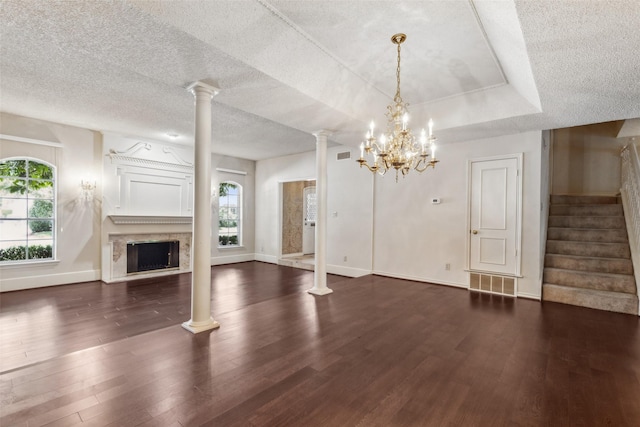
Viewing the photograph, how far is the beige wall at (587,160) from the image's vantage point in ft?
23.3

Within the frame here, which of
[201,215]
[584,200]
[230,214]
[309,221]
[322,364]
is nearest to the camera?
[322,364]

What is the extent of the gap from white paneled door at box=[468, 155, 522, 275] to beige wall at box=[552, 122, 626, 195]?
3.63 metres

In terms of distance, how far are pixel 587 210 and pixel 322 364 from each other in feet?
21.0

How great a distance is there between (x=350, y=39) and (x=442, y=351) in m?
3.35

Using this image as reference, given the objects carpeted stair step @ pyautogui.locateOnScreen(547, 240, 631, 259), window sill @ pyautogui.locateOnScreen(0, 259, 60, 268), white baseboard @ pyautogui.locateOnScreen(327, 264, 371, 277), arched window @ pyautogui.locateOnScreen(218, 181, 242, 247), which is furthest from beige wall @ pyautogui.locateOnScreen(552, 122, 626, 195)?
window sill @ pyautogui.locateOnScreen(0, 259, 60, 268)

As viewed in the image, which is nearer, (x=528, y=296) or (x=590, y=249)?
(x=528, y=296)

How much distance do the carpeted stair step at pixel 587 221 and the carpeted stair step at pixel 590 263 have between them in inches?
39.7

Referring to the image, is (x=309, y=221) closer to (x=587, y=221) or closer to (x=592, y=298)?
(x=587, y=221)

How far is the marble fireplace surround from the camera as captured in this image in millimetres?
6477

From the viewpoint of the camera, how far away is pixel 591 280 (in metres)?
4.80

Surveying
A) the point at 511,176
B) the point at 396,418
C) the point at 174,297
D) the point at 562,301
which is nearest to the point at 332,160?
the point at 511,176

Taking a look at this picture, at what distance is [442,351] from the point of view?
9.99 feet

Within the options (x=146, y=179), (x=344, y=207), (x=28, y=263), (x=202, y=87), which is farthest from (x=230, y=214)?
(x=202, y=87)

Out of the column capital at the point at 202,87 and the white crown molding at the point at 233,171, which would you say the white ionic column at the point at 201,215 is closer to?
the column capital at the point at 202,87
